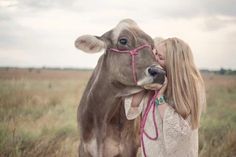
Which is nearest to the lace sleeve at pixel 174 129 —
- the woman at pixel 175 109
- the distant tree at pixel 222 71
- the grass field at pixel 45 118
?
the woman at pixel 175 109

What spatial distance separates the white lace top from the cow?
0.13 m

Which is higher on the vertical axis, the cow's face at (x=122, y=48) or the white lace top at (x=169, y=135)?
the cow's face at (x=122, y=48)

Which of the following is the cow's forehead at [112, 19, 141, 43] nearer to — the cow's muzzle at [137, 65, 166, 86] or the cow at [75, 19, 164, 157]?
the cow at [75, 19, 164, 157]

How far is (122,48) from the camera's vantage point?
268 cm

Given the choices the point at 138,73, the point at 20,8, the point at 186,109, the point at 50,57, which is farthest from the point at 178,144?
the point at 20,8

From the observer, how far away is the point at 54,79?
3609mm

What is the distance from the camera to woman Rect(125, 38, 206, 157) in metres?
2.51

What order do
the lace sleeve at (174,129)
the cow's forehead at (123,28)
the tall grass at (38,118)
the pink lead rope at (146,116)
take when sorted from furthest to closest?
the tall grass at (38,118) < the cow's forehead at (123,28) < the pink lead rope at (146,116) < the lace sleeve at (174,129)

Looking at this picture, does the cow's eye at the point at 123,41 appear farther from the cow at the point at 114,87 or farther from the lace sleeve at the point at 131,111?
the lace sleeve at the point at 131,111

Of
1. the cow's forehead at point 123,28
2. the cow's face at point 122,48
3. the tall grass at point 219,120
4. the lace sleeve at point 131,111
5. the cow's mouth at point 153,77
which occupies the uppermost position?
the cow's forehead at point 123,28

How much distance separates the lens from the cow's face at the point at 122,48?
2621 mm

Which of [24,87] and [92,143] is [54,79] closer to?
[24,87]

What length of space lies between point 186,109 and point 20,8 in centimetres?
150

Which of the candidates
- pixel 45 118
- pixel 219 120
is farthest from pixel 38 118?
pixel 219 120
